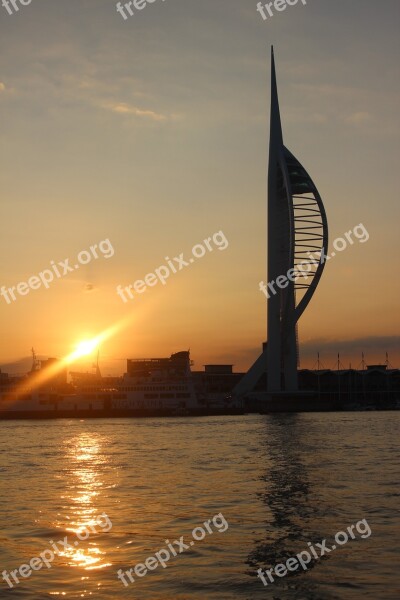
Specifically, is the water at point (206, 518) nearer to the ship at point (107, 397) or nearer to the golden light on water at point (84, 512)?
the golden light on water at point (84, 512)

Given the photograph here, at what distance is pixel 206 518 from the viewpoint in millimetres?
17891

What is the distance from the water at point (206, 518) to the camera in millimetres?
12258

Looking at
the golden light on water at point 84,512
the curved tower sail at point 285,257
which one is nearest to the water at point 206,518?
the golden light on water at point 84,512

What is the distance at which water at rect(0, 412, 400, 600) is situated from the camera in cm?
1226

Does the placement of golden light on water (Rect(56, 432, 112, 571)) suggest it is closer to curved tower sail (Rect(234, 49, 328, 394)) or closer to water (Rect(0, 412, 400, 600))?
water (Rect(0, 412, 400, 600))

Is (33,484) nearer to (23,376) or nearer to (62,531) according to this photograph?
(62,531)

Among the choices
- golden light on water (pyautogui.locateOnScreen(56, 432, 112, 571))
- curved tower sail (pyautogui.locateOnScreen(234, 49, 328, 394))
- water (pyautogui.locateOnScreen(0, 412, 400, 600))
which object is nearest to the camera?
water (pyautogui.locateOnScreen(0, 412, 400, 600))

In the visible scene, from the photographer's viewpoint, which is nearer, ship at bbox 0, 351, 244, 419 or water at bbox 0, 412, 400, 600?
water at bbox 0, 412, 400, 600

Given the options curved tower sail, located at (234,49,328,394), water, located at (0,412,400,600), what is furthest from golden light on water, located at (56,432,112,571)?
curved tower sail, located at (234,49,328,394)

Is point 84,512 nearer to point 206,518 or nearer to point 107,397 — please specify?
point 206,518

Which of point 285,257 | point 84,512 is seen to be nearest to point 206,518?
point 84,512

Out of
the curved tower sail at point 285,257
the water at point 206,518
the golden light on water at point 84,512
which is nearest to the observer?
the water at point 206,518

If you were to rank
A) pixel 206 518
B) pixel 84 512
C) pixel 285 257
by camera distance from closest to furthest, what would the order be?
1. pixel 206 518
2. pixel 84 512
3. pixel 285 257

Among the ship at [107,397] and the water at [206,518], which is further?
the ship at [107,397]
